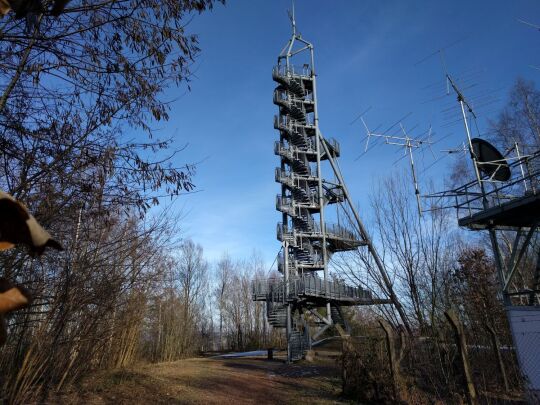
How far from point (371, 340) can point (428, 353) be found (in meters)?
2.46

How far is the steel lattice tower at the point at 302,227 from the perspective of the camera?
94.2ft

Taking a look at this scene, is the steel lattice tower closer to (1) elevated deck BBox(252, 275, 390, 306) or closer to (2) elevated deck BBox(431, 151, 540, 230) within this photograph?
(1) elevated deck BBox(252, 275, 390, 306)

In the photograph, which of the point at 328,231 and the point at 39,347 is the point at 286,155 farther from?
the point at 39,347

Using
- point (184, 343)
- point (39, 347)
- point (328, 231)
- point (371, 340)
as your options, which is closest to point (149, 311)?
point (39, 347)

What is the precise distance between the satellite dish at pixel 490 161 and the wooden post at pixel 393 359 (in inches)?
266

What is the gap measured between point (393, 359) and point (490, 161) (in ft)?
25.1

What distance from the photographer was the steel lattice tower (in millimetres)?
28719

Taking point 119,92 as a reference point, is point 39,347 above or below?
below

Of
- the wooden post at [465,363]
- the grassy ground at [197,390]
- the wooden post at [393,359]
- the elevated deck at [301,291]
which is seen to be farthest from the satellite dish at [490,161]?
the elevated deck at [301,291]

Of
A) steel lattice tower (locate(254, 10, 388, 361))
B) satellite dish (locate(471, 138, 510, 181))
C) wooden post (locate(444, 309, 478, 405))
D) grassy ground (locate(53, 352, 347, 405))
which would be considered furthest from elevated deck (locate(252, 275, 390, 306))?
wooden post (locate(444, 309, 478, 405))

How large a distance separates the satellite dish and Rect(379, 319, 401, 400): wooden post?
22.1 ft

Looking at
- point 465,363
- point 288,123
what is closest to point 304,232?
point 288,123

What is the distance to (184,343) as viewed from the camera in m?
26.9

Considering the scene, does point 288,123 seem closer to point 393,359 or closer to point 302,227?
point 302,227
